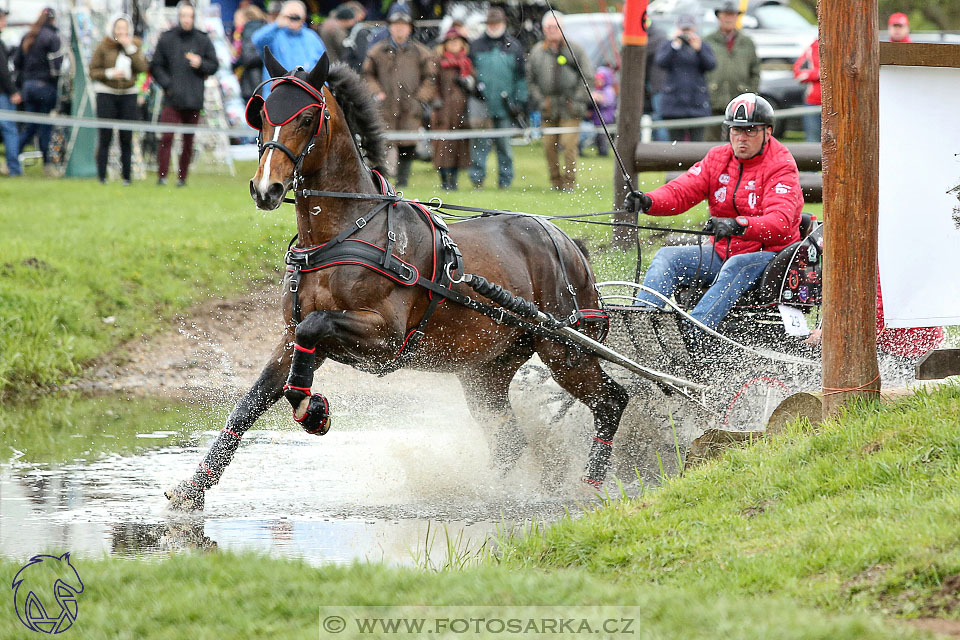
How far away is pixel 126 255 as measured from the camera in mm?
11609

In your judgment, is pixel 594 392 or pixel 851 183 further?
pixel 594 392

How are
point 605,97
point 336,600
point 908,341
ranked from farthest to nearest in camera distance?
point 605,97 → point 908,341 → point 336,600

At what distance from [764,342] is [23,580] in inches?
180

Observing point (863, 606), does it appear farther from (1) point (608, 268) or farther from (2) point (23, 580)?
A: (1) point (608, 268)

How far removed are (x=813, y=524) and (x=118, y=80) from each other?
42.2ft

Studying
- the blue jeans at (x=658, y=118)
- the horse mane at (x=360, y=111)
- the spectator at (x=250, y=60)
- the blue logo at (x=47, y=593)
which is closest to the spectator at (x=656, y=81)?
the blue jeans at (x=658, y=118)

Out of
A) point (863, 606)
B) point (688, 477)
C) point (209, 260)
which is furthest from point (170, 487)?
point (209, 260)

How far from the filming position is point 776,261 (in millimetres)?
7242

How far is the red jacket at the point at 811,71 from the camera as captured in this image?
1544 cm

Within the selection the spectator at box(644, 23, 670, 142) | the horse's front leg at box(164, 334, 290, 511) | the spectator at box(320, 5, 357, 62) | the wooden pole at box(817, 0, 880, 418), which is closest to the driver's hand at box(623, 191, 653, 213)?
the wooden pole at box(817, 0, 880, 418)

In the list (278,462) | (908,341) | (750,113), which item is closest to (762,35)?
(750,113)

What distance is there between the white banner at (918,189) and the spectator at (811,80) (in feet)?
31.5

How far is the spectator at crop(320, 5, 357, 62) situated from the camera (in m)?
16.8

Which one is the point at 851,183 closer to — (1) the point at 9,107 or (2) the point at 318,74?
(2) the point at 318,74
